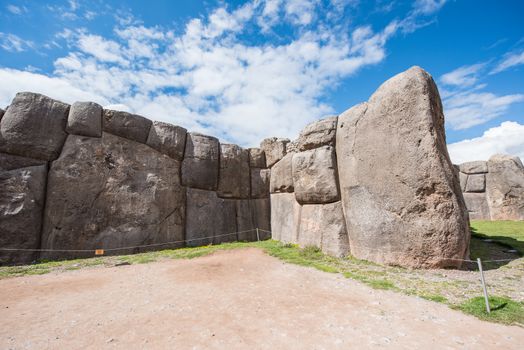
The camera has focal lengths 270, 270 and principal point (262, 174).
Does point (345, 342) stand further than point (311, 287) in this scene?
No

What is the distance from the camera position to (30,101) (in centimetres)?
842

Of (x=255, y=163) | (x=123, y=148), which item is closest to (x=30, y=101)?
(x=123, y=148)

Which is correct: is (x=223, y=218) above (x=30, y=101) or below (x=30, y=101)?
below

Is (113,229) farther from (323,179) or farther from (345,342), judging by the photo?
(345,342)

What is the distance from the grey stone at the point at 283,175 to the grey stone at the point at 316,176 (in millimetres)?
1365

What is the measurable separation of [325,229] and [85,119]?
343 inches

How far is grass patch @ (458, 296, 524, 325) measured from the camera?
3.54 meters

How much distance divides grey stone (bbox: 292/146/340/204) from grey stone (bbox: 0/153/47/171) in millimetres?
8350

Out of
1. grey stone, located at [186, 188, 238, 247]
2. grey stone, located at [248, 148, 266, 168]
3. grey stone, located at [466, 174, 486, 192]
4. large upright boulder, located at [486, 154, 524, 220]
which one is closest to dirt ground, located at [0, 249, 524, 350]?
grey stone, located at [186, 188, 238, 247]

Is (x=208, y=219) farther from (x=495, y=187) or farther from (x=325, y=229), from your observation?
(x=495, y=187)

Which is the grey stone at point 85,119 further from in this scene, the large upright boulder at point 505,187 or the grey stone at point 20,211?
the large upright boulder at point 505,187

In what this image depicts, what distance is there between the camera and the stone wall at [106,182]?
A: 805cm

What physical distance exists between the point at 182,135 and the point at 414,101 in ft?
27.5

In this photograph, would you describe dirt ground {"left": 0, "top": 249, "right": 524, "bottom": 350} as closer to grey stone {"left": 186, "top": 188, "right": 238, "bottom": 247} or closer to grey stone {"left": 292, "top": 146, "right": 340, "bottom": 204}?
grey stone {"left": 292, "top": 146, "right": 340, "bottom": 204}
